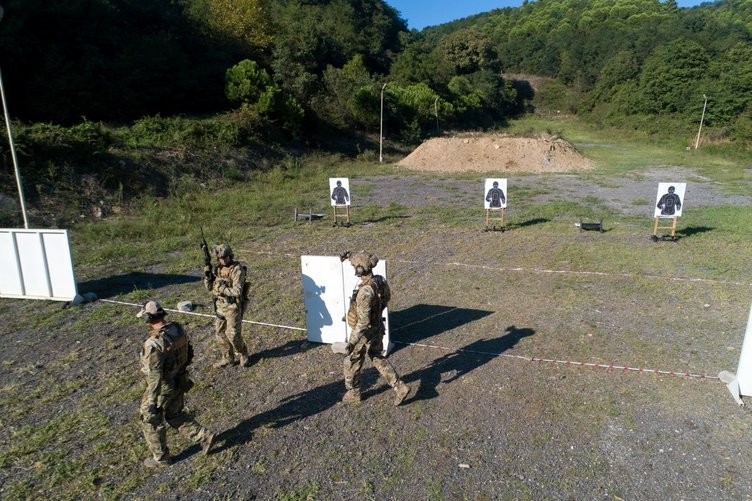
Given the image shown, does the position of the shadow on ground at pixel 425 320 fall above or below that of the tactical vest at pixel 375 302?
below

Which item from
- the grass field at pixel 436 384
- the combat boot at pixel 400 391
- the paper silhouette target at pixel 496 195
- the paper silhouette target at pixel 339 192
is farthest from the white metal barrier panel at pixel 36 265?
the paper silhouette target at pixel 496 195

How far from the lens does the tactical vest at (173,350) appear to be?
4027mm

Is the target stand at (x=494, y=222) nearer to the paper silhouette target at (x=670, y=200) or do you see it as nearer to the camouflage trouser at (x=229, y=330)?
the paper silhouette target at (x=670, y=200)

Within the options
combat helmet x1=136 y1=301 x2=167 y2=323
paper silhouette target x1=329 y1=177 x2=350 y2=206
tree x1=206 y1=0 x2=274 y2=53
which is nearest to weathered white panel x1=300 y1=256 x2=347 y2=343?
combat helmet x1=136 y1=301 x2=167 y2=323

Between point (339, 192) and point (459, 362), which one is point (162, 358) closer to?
point (459, 362)

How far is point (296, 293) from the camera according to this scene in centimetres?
897

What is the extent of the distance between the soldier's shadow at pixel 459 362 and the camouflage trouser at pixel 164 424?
2.31 meters

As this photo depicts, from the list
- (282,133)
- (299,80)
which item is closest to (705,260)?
(282,133)

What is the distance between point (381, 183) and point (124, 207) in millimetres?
12018

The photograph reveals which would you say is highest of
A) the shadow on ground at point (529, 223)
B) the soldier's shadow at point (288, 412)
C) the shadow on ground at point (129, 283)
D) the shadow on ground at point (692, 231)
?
the shadow on ground at point (529, 223)

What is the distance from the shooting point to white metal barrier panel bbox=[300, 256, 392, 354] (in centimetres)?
648

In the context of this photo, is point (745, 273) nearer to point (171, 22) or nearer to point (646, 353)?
point (646, 353)

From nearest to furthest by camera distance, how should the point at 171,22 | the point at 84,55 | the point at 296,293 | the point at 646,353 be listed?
the point at 646,353 → the point at 296,293 → the point at 84,55 → the point at 171,22

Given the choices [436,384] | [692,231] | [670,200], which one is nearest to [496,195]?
[670,200]
